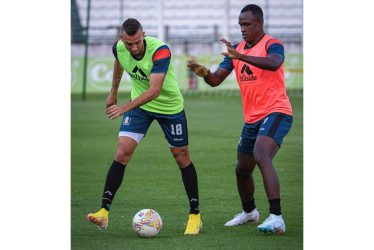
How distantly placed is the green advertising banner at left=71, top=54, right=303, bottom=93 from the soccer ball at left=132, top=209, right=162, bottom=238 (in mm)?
22717

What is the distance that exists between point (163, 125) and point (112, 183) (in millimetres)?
732

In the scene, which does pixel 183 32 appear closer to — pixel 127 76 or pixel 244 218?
pixel 127 76

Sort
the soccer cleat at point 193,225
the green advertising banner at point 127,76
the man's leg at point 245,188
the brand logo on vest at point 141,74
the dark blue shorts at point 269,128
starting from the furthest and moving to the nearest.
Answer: the green advertising banner at point 127,76
the man's leg at point 245,188
the brand logo on vest at point 141,74
the soccer cleat at point 193,225
the dark blue shorts at point 269,128

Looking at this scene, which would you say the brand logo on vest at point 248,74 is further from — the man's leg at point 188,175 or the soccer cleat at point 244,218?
the soccer cleat at point 244,218

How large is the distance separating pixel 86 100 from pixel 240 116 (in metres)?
9.03

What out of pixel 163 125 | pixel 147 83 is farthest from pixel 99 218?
pixel 147 83

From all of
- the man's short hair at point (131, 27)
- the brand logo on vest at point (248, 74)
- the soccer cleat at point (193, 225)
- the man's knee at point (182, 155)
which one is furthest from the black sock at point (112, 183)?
the brand logo on vest at point (248, 74)

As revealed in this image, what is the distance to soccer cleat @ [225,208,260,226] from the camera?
7045 millimetres

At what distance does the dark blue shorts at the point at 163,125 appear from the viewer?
6840 mm

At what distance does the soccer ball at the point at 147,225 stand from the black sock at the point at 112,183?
1.13ft

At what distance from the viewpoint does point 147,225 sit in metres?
6.40

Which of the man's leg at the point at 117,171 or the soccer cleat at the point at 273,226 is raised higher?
the man's leg at the point at 117,171

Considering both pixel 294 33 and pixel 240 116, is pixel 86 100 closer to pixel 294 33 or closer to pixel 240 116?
pixel 240 116
